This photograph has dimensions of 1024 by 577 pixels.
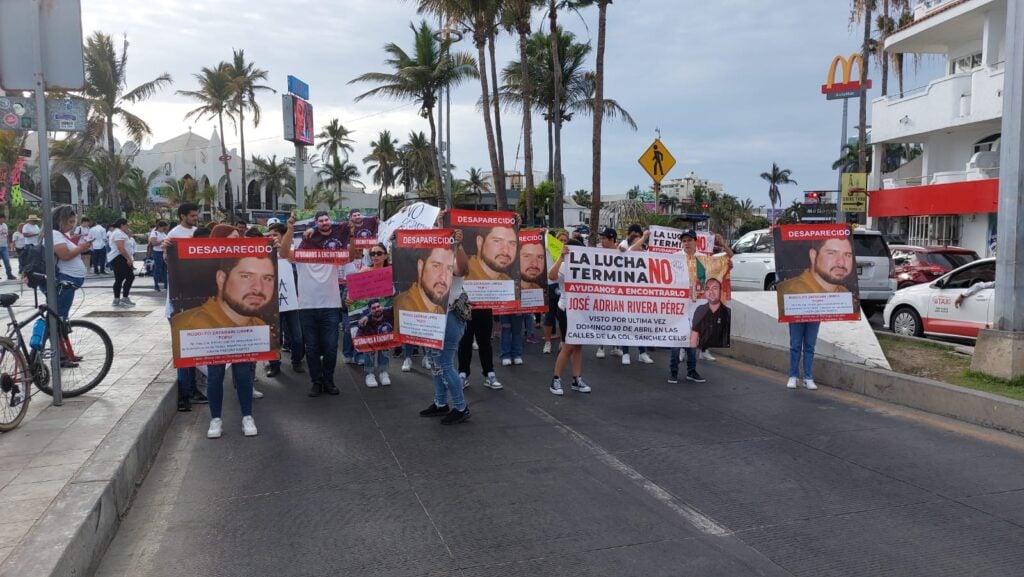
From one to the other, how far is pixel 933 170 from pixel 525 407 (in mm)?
28267

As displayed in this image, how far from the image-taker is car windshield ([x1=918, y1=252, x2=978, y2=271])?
16.7 metres

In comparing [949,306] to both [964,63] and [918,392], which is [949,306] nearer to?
[918,392]

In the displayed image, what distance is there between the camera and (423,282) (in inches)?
282

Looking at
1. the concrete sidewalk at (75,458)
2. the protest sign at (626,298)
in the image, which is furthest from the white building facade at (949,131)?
the concrete sidewalk at (75,458)

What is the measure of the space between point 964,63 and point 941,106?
392 cm

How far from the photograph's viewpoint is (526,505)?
5004 millimetres

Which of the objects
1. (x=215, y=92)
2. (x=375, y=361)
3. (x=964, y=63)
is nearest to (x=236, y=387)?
(x=375, y=361)

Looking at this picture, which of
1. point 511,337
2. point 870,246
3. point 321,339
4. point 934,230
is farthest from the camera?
point 934,230

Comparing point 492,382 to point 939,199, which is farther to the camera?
point 939,199

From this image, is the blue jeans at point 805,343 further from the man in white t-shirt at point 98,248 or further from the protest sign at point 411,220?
the man in white t-shirt at point 98,248

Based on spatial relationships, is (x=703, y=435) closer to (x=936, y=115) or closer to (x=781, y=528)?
(x=781, y=528)

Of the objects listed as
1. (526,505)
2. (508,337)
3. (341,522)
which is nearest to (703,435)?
(526,505)

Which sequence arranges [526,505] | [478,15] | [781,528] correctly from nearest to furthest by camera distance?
[781,528]
[526,505]
[478,15]

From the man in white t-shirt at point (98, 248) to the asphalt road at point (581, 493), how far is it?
15552 mm
